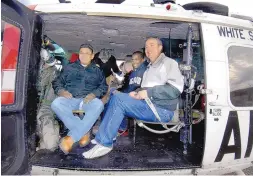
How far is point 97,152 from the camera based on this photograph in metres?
3.11

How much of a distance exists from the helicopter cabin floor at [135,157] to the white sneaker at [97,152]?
6 centimetres

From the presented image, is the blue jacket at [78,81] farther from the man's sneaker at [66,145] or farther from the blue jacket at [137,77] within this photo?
the man's sneaker at [66,145]

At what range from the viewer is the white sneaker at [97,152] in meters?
3.08

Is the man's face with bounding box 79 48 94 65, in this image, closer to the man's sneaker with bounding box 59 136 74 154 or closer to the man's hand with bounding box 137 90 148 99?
the man's hand with bounding box 137 90 148 99

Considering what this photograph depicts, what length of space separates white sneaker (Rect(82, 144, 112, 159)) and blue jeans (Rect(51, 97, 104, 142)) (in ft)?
0.79

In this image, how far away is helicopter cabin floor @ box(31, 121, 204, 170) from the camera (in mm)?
2875

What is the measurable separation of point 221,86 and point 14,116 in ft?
7.93

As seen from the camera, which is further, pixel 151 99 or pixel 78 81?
pixel 78 81

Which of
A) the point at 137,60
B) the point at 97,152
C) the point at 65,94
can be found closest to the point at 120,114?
the point at 97,152

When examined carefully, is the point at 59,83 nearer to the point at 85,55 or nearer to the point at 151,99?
the point at 85,55

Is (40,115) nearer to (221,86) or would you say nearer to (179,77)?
(179,77)

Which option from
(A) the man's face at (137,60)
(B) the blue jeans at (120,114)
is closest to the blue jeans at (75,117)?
(B) the blue jeans at (120,114)

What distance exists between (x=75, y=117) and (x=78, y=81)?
70cm

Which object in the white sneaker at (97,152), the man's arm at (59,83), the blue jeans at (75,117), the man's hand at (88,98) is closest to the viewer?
the white sneaker at (97,152)
